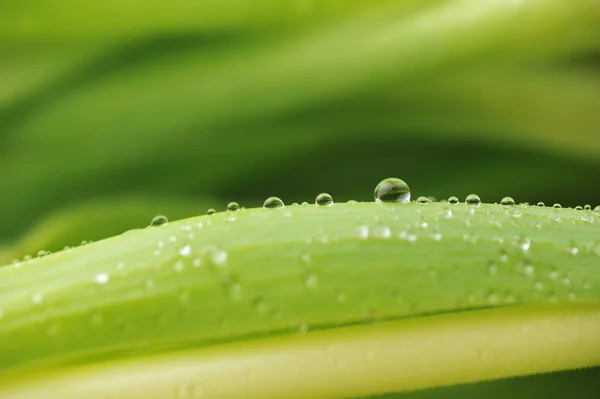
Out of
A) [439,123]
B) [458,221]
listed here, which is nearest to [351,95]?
[439,123]

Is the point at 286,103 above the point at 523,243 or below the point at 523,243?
above

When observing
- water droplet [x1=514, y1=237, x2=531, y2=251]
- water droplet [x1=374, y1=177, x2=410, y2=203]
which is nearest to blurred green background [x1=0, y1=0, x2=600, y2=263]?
water droplet [x1=374, y1=177, x2=410, y2=203]

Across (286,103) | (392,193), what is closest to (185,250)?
(392,193)

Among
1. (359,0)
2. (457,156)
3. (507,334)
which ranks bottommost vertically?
(507,334)

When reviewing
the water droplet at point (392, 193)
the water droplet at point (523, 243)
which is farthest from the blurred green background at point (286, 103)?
the water droplet at point (523, 243)

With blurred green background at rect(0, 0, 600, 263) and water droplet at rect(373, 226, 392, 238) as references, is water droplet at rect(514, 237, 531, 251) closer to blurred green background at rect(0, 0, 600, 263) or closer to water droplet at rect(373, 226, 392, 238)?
water droplet at rect(373, 226, 392, 238)

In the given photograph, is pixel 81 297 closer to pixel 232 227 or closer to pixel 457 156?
pixel 232 227

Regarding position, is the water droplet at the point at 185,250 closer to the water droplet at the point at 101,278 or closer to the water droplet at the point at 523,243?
the water droplet at the point at 101,278

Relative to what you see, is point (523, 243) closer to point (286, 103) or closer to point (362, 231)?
point (362, 231)
